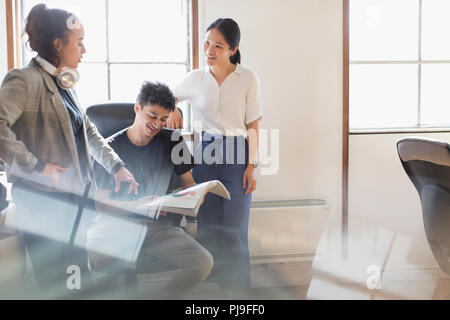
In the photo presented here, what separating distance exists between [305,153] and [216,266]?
773mm

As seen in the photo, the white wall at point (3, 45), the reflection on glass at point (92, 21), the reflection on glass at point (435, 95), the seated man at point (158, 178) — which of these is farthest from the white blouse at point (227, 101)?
the reflection on glass at point (435, 95)

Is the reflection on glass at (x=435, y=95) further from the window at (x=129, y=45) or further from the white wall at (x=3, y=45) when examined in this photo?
the white wall at (x=3, y=45)

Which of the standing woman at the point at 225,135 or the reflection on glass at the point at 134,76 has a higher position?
the reflection on glass at the point at 134,76

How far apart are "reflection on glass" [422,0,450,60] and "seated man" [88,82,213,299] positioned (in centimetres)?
169

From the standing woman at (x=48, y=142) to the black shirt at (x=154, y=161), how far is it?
0.28 metres

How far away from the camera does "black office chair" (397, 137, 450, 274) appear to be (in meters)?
1.52

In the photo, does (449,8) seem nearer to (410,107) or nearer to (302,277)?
(410,107)

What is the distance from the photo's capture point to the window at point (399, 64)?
7.85 feet

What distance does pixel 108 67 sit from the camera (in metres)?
2.25

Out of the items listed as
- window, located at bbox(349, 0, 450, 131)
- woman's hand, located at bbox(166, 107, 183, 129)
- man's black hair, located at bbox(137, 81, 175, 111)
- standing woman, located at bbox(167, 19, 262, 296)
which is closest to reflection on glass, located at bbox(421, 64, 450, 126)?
window, located at bbox(349, 0, 450, 131)

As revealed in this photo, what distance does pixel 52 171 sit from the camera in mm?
1149
